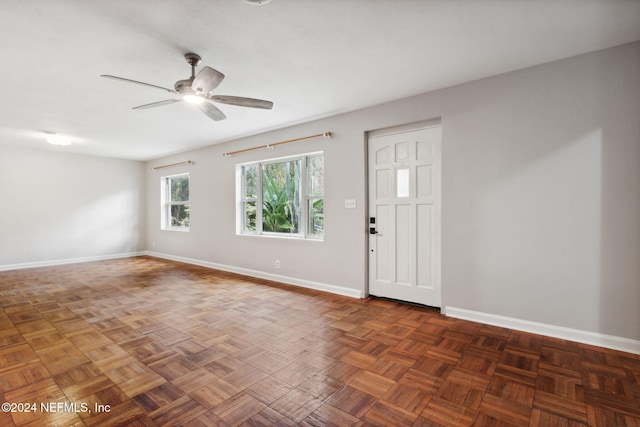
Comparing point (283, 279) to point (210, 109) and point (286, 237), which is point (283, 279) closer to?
point (286, 237)

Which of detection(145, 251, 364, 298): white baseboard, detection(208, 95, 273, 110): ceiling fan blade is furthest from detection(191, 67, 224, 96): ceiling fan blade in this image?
detection(145, 251, 364, 298): white baseboard

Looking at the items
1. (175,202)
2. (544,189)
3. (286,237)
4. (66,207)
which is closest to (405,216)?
(544,189)

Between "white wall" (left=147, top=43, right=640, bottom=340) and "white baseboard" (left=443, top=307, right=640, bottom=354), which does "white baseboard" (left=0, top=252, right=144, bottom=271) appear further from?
"white baseboard" (left=443, top=307, right=640, bottom=354)

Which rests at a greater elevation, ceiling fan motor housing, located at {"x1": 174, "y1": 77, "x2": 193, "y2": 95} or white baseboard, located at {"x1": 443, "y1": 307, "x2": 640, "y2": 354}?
ceiling fan motor housing, located at {"x1": 174, "y1": 77, "x2": 193, "y2": 95}

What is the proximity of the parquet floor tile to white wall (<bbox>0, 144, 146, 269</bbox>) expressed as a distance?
3274mm

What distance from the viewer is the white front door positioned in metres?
3.38

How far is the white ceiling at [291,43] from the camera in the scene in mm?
1962

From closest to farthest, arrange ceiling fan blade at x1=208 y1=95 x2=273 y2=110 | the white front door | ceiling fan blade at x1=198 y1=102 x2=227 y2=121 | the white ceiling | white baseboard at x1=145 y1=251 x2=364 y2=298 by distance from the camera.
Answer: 1. the white ceiling
2. ceiling fan blade at x1=208 y1=95 x2=273 y2=110
3. ceiling fan blade at x1=198 y1=102 x2=227 y2=121
4. the white front door
5. white baseboard at x1=145 y1=251 x2=364 y2=298

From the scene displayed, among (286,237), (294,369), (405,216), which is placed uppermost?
(405,216)

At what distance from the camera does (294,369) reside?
215cm

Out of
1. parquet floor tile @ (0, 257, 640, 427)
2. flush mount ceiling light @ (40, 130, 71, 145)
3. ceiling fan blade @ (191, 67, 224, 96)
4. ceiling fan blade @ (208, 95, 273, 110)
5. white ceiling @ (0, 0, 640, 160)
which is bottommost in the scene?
parquet floor tile @ (0, 257, 640, 427)

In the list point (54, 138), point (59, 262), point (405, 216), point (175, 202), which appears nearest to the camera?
point (405, 216)

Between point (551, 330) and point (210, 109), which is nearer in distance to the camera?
point (551, 330)

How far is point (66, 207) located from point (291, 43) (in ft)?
21.8
